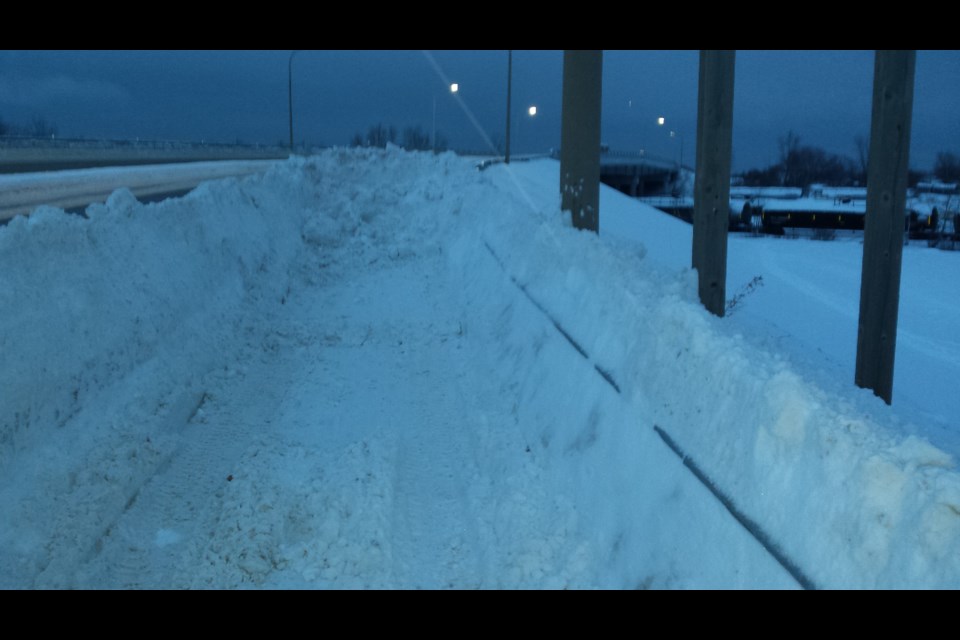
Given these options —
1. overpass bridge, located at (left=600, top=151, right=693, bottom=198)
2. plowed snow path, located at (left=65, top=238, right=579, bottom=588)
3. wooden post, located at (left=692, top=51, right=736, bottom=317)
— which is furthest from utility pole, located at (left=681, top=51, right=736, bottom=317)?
overpass bridge, located at (left=600, top=151, right=693, bottom=198)

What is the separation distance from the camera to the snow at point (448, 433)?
4051mm

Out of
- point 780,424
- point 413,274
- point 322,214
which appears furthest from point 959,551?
point 322,214

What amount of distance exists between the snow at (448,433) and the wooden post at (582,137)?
1.51 m

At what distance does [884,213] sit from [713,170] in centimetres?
202

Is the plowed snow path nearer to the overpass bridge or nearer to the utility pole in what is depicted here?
the utility pole

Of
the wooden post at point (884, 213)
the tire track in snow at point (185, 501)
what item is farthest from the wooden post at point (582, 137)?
the wooden post at point (884, 213)

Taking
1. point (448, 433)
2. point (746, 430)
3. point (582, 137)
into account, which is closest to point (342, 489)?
point (448, 433)

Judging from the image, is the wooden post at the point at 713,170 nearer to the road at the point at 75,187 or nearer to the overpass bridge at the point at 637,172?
the road at the point at 75,187

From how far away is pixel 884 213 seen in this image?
5637mm

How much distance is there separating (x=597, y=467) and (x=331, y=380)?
13.4ft

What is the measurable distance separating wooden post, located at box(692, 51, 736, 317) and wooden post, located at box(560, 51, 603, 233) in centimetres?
539

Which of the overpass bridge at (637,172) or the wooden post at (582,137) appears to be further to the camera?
the overpass bridge at (637,172)

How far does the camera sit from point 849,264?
1720 cm

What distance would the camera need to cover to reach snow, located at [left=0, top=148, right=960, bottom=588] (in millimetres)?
4051
